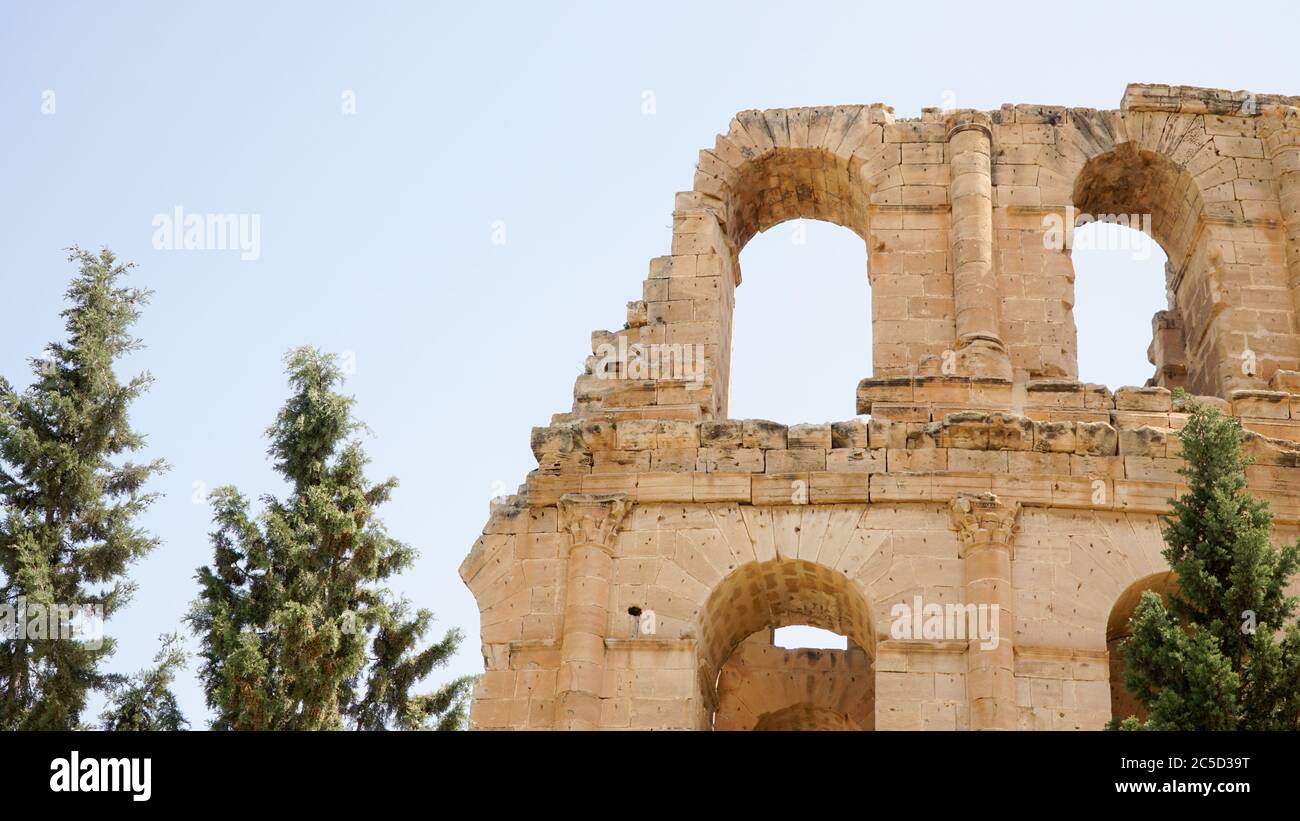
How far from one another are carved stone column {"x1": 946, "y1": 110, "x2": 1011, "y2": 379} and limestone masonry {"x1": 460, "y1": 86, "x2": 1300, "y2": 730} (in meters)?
0.04

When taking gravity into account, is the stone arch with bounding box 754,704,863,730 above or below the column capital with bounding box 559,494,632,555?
below

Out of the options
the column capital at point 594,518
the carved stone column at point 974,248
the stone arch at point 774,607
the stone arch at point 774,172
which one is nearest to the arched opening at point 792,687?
the stone arch at point 774,607

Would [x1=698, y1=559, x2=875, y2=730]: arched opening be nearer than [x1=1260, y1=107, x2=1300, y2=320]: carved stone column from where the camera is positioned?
No

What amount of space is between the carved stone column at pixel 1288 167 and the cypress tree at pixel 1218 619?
5.20 metres

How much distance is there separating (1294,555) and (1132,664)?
75.3 inches

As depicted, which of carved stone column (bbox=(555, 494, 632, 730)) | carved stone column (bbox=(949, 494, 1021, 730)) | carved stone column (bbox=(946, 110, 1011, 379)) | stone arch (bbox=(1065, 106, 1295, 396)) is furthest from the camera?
stone arch (bbox=(1065, 106, 1295, 396))

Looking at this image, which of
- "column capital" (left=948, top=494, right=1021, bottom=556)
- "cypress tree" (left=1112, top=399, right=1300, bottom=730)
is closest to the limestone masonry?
"column capital" (left=948, top=494, right=1021, bottom=556)

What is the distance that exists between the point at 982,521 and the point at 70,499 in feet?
39.6

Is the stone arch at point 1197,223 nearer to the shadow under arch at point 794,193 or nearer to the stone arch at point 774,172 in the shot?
the stone arch at point 774,172

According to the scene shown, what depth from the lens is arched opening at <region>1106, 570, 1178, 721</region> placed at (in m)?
19.9

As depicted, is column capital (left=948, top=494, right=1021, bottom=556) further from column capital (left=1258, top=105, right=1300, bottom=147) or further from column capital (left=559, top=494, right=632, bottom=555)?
column capital (left=1258, top=105, right=1300, bottom=147)

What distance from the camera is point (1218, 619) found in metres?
17.2

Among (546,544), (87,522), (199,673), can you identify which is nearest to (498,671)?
(546,544)
